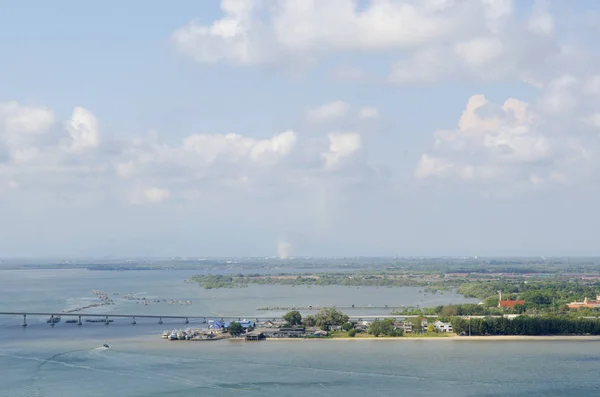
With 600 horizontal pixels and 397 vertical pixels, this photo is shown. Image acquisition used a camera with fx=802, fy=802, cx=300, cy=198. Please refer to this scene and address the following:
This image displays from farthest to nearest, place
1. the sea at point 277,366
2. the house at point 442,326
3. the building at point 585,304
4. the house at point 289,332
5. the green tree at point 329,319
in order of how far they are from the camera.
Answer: the building at point 585,304
the green tree at point 329,319
the house at point 442,326
the house at point 289,332
the sea at point 277,366

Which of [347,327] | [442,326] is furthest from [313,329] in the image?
[442,326]

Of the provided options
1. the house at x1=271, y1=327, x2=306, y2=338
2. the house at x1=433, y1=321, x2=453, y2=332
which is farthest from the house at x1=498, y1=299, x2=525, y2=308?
the house at x1=271, y1=327, x2=306, y2=338

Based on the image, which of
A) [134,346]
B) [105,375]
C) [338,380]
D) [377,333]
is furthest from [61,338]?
[338,380]

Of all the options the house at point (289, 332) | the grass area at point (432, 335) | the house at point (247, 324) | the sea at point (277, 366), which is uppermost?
the house at point (247, 324)

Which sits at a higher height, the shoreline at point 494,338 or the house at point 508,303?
the house at point 508,303

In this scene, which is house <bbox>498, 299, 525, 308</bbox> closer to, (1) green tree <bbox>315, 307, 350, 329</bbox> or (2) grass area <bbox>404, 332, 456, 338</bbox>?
(2) grass area <bbox>404, 332, 456, 338</bbox>

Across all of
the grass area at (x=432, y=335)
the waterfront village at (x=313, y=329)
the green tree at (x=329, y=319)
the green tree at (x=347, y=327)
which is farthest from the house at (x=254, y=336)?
the grass area at (x=432, y=335)

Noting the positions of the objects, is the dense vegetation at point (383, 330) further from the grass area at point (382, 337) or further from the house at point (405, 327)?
the house at point (405, 327)

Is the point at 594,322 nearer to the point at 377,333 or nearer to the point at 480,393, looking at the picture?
the point at 377,333

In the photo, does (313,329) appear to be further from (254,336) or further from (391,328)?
(391,328)
